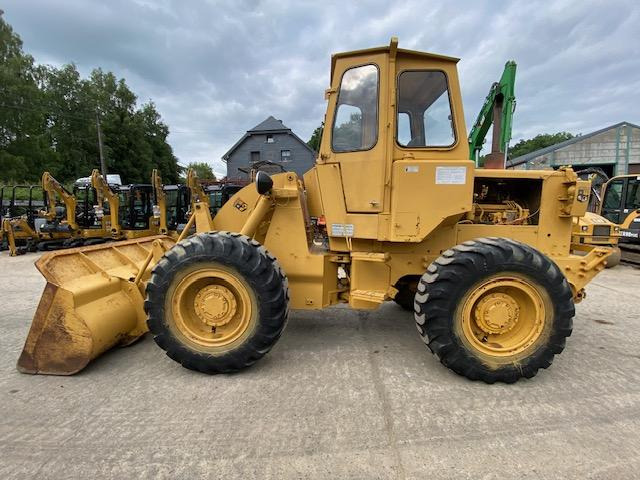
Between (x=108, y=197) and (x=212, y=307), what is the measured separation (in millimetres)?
10363

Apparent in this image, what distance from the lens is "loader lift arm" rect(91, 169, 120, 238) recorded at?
10.9 metres

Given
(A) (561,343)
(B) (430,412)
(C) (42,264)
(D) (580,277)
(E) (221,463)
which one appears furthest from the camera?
(D) (580,277)

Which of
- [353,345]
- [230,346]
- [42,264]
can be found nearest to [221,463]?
[230,346]

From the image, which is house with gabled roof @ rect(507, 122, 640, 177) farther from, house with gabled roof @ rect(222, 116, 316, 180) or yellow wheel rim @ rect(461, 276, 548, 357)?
yellow wheel rim @ rect(461, 276, 548, 357)

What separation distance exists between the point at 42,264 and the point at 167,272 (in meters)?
1.13

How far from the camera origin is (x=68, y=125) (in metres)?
34.6

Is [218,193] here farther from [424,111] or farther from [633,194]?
[633,194]

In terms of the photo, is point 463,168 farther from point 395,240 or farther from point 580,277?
point 580,277

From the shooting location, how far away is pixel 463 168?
2.94 metres

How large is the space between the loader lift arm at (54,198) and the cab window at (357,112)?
11.7 m

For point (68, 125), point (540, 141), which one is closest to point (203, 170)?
point (68, 125)

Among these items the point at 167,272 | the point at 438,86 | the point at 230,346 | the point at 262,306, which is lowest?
the point at 230,346

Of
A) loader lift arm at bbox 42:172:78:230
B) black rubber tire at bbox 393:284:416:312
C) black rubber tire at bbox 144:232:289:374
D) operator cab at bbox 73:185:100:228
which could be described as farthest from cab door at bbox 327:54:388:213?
operator cab at bbox 73:185:100:228

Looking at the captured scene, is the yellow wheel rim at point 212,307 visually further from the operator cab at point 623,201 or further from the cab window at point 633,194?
the cab window at point 633,194
